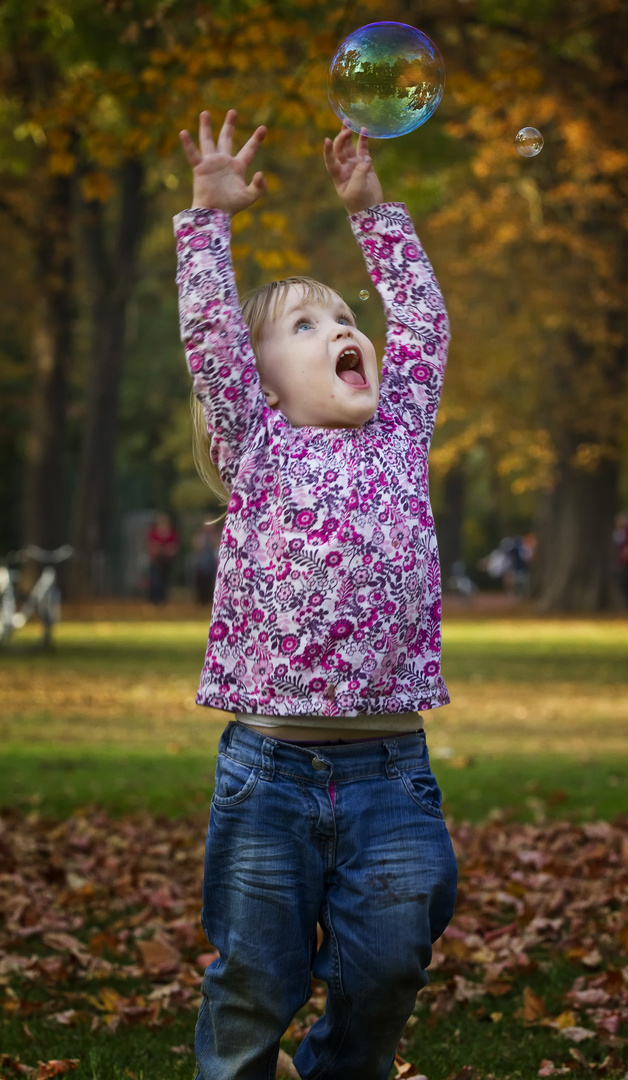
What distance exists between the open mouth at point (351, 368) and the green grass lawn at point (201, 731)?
4.98 meters

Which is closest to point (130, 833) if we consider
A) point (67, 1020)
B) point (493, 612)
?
point (67, 1020)

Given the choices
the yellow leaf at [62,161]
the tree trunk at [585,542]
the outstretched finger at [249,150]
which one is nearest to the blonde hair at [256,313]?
the outstretched finger at [249,150]

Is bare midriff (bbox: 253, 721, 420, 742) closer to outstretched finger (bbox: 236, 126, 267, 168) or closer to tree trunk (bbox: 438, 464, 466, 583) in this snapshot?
outstretched finger (bbox: 236, 126, 267, 168)

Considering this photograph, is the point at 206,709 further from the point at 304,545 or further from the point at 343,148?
the point at 304,545

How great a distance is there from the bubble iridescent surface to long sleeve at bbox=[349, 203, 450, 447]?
0.74 metres

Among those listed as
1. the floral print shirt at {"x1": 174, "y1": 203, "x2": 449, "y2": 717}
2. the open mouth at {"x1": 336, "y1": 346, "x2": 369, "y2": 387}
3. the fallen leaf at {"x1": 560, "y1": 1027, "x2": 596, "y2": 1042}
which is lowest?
the fallen leaf at {"x1": 560, "y1": 1027, "x2": 596, "y2": 1042}

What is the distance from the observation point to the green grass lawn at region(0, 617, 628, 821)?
28.3 feet

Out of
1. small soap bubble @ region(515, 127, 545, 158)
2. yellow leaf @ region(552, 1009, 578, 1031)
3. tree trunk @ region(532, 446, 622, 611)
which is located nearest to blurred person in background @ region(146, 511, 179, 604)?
tree trunk @ region(532, 446, 622, 611)

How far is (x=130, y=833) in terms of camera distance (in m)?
7.44

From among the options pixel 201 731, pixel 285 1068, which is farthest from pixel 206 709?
pixel 285 1068

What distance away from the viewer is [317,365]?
11.3ft

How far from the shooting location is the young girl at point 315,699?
3.18 meters

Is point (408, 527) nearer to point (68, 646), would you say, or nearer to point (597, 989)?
point (597, 989)

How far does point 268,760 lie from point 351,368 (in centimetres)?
91
